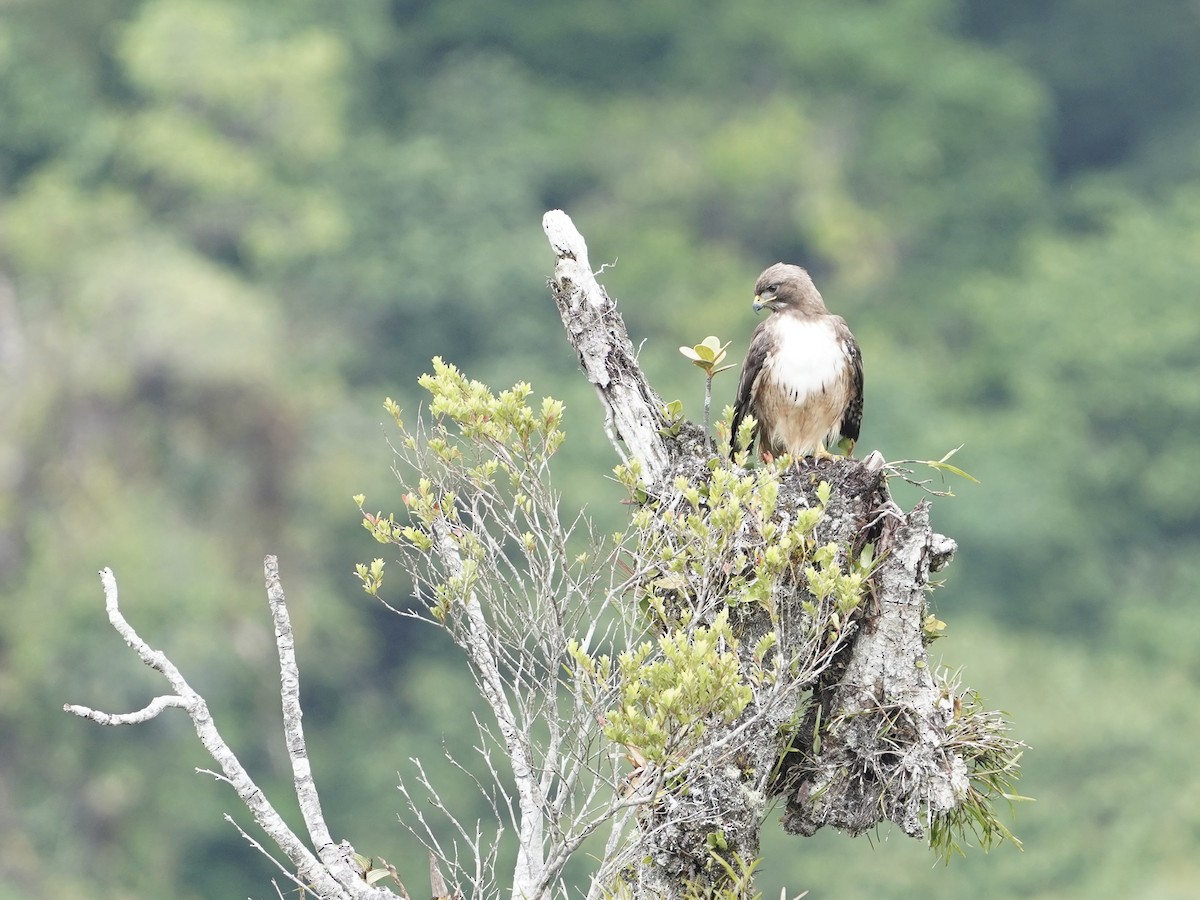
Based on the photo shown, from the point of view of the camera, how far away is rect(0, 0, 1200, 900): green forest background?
26938 mm

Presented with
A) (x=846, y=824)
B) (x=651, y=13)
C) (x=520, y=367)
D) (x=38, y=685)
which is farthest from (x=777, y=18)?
(x=846, y=824)

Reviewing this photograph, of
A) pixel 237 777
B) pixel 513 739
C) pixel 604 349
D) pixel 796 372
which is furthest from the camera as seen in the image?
pixel 796 372

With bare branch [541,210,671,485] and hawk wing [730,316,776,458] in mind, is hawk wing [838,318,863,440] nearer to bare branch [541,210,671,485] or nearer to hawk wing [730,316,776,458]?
hawk wing [730,316,776,458]

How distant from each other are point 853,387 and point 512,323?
23.3m

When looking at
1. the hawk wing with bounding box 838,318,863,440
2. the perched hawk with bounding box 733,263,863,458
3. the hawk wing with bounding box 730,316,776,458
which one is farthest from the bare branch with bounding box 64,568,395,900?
the hawk wing with bounding box 838,318,863,440

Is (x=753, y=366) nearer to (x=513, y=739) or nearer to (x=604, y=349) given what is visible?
(x=604, y=349)

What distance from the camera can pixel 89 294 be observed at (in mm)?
29703

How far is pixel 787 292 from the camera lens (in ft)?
27.0

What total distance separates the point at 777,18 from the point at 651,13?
2.69 m

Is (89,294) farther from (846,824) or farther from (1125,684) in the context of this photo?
(846,824)

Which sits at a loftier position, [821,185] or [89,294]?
[821,185]

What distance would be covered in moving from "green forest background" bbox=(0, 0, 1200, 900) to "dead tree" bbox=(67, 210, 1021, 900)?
1727cm

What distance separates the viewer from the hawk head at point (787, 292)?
8180mm

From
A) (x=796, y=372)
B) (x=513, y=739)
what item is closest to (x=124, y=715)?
(x=513, y=739)
